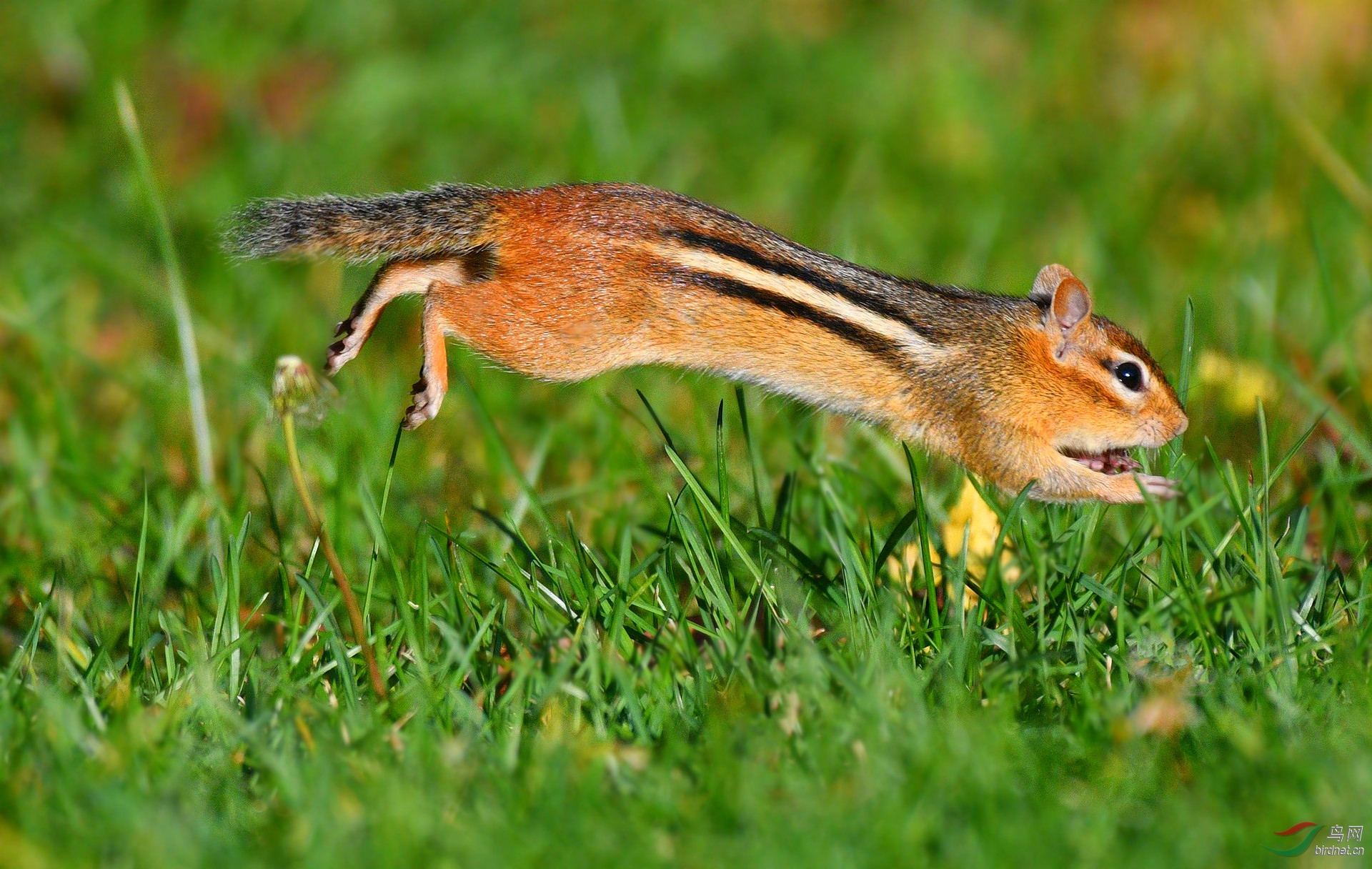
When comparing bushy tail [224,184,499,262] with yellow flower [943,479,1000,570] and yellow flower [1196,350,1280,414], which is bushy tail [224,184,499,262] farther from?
yellow flower [1196,350,1280,414]

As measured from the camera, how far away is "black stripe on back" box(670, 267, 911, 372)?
318cm

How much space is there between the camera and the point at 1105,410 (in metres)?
3.56

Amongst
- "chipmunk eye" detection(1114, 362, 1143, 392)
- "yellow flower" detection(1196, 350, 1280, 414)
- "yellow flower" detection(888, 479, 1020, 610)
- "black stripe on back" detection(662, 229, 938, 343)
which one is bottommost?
"yellow flower" detection(888, 479, 1020, 610)

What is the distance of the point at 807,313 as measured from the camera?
326cm

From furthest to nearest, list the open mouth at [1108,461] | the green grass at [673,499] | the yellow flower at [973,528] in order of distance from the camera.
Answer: the open mouth at [1108,461] < the yellow flower at [973,528] < the green grass at [673,499]

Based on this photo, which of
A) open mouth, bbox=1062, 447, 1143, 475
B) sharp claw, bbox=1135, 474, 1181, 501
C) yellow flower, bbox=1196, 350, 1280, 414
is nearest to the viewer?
sharp claw, bbox=1135, 474, 1181, 501

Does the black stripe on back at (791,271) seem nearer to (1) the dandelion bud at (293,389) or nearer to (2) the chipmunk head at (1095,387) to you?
(2) the chipmunk head at (1095,387)

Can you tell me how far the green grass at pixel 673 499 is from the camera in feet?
7.36

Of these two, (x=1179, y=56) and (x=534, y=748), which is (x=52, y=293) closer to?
(x=534, y=748)

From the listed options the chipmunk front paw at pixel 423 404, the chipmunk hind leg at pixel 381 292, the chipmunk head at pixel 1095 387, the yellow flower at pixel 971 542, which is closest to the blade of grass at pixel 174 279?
the chipmunk hind leg at pixel 381 292

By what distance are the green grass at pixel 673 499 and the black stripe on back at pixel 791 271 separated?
Answer: 34 centimetres

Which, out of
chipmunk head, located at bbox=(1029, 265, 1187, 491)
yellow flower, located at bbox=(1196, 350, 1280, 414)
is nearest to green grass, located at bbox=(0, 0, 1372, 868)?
yellow flower, located at bbox=(1196, 350, 1280, 414)

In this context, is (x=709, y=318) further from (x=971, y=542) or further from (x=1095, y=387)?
(x=1095, y=387)
